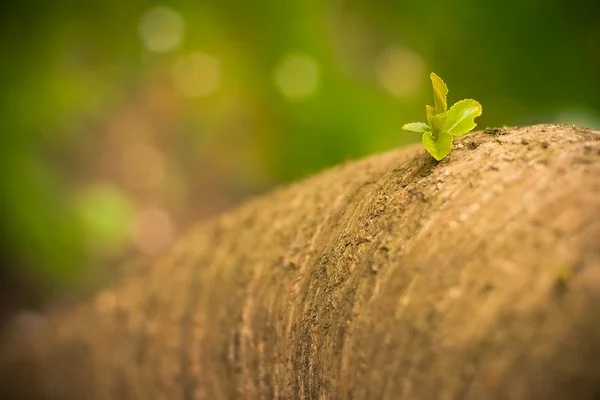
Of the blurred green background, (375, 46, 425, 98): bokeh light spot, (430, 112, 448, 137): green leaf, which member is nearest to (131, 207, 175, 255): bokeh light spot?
the blurred green background

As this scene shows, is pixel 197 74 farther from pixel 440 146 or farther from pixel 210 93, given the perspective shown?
pixel 440 146

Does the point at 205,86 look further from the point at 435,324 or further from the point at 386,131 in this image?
the point at 435,324

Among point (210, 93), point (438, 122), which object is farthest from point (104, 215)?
point (438, 122)

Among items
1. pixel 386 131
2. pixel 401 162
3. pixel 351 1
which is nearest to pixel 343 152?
pixel 386 131

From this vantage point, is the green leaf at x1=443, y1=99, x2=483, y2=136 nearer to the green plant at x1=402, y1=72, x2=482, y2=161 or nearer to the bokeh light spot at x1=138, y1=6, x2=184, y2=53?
the green plant at x1=402, y1=72, x2=482, y2=161

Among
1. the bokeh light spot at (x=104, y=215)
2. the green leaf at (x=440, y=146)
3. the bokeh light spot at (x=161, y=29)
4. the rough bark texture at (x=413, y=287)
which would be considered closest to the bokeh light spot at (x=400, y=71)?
the bokeh light spot at (x=161, y=29)

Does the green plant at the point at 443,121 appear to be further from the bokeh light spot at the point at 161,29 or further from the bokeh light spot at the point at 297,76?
the bokeh light spot at the point at 161,29
